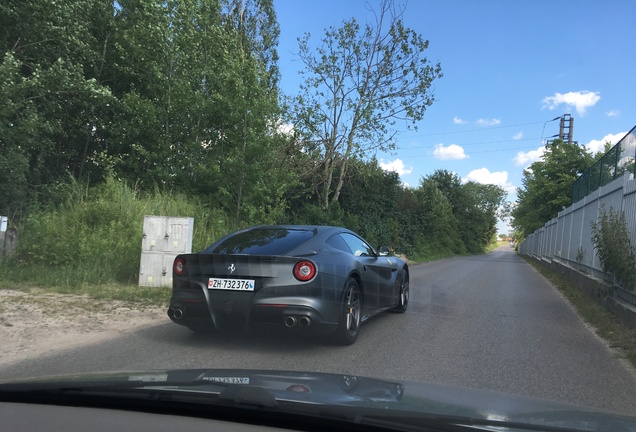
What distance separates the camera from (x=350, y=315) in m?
5.89

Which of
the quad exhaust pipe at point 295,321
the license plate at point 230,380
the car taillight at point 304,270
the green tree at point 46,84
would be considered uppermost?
the green tree at point 46,84

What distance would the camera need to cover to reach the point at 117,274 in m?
10.4

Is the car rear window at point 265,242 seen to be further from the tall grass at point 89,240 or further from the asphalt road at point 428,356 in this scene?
the tall grass at point 89,240

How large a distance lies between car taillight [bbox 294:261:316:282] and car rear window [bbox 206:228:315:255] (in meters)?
0.37

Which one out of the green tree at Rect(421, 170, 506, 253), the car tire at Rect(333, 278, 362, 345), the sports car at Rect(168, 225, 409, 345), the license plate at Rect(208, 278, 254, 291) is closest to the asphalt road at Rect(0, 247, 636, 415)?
the car tire at Rect(333, 278, 362, 345)

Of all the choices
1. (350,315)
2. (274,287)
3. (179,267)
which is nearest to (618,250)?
(350,315)

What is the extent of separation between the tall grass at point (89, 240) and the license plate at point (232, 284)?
16.3ft

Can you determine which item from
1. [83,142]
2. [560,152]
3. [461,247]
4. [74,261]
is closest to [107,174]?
[83,142]

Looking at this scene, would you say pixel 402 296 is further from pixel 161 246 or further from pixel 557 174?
pixel 557 174

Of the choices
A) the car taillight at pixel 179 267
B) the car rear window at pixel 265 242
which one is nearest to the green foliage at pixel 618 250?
the car rear window at pixel 265 242

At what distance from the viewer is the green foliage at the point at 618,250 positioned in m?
7.99

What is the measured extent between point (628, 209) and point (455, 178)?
45326mm

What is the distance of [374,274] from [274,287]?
2.05 meters

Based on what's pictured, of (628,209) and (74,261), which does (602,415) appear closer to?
(628,209)
